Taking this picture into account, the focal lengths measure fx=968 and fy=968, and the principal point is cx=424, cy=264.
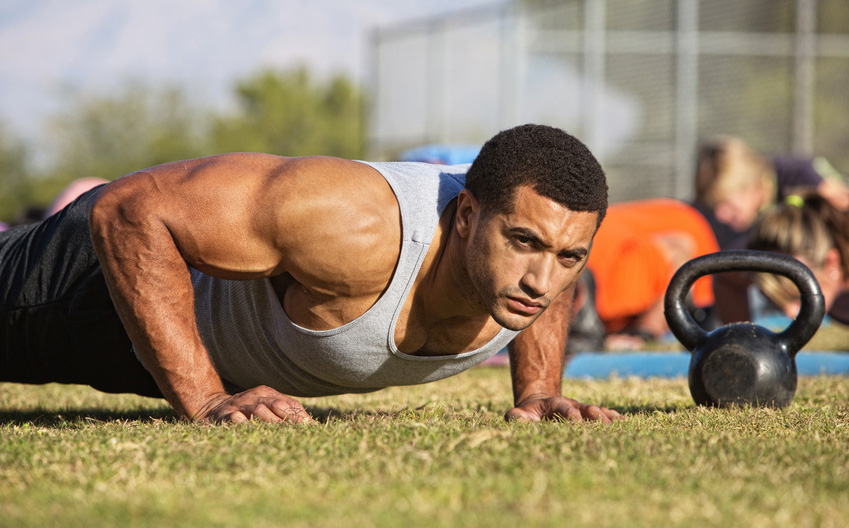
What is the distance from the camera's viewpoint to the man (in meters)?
3.42

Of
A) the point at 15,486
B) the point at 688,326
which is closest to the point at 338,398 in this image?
the point at 688,326

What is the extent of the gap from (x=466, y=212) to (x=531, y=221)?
13.9 inches

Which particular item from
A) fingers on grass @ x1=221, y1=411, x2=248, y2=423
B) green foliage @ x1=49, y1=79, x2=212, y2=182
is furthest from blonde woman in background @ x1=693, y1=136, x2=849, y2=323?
green foliage @ x1=49, y1=79, x2=212, y2=182

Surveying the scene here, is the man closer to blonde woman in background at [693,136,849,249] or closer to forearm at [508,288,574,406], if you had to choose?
forearm at [508,288,574,406]

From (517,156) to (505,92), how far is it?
15.8m

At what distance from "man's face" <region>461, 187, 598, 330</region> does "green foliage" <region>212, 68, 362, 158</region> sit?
45.4m

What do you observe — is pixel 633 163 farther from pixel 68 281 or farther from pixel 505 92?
pixel 68 281

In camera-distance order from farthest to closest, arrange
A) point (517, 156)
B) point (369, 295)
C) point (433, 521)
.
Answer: point (369, 295)
point (517, 156)
point (433, 521)

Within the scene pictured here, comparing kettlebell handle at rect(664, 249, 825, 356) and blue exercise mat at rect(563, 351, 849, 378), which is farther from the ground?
kettlebell handle at rect(664, 249, 825, 356)

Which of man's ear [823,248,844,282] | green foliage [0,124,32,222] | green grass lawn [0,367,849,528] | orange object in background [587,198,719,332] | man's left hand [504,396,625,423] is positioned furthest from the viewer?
green foliage [0,124,32,222]

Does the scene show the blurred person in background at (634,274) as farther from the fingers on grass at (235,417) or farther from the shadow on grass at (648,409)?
the fingers on grass at (235,417)

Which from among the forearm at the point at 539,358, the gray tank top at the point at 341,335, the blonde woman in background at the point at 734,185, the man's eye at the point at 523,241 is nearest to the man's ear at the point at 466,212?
the gray tank top at the point at 341,335

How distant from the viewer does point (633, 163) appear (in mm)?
19078

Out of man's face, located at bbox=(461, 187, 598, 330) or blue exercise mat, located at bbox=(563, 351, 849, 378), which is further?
blue exercise mat, located at bbox=(563, 351, 849, 378)
